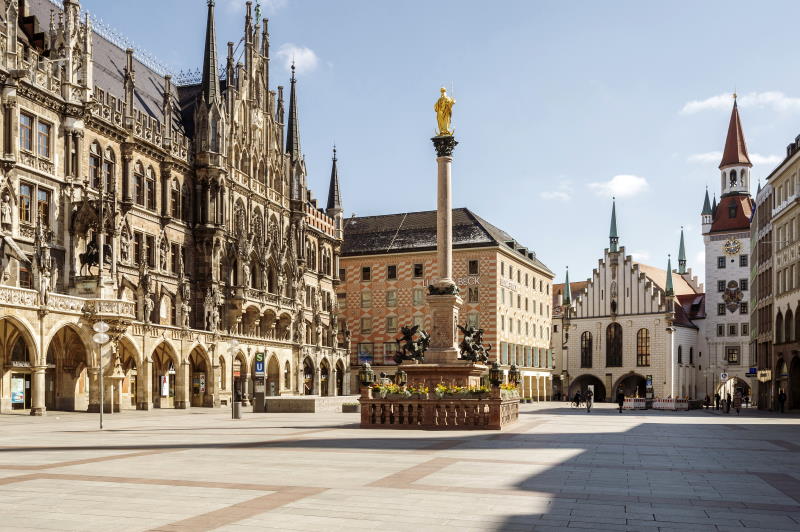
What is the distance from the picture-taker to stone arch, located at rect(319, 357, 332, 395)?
8131 centimetres

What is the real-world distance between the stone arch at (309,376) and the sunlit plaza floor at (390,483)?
51674 millimetres

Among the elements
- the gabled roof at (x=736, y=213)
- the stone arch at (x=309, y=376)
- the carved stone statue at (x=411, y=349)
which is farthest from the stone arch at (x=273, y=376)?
the gabled roof at (x=736, y=213)

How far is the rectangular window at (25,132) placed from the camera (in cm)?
4497

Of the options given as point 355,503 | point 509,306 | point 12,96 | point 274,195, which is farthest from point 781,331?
point 355,503

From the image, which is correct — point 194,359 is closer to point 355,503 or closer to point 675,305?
point 355,503

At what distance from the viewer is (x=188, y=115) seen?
220 feet

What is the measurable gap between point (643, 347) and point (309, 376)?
4971cm

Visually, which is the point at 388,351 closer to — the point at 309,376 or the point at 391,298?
the point at 391,298

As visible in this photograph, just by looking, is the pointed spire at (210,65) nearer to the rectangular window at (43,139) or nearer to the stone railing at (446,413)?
the rectangular window at (43,139)

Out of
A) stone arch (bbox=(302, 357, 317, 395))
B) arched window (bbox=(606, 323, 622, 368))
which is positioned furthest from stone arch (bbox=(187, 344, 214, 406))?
arched window (bbox=(606, 323, 622, 368))

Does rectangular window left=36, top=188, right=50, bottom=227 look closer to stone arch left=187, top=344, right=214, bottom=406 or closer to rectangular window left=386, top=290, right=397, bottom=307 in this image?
stone arch left=187, top=344, right=214, bottom=406

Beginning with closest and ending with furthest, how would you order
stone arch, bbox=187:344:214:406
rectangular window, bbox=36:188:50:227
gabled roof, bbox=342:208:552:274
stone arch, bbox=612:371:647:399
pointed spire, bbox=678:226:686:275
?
1. rectangular window, bbox=36:188:50:227
2. stone arch, bbox=187:344:214:406
3. gabled roof, bbox=342:208:552:274
4. stone arch, bbox=612:371:647:399
5. pointed spire, bbox=678:226:686:275

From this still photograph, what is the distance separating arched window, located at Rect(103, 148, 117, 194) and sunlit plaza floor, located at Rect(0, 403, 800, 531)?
28.2 metres

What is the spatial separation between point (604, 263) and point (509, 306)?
25556mm
